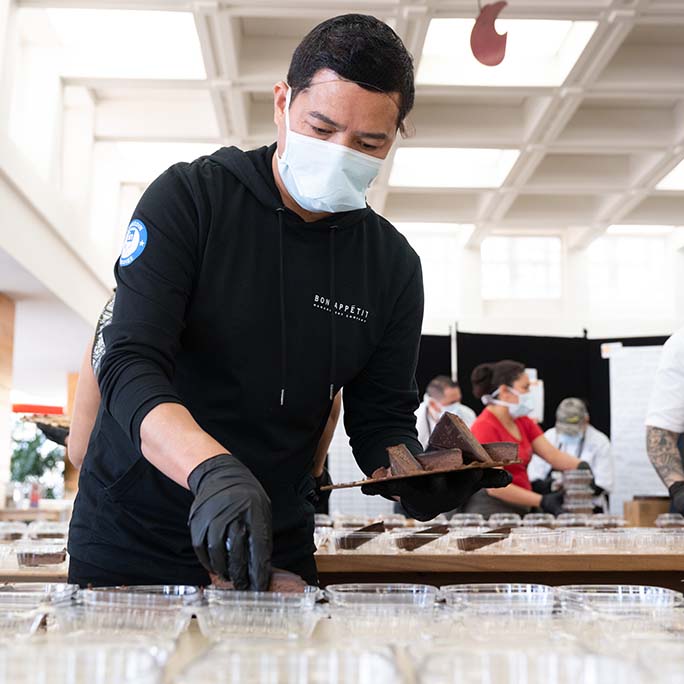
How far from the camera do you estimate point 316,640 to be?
0.96 metres

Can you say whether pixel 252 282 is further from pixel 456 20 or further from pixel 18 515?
pixel 18 515

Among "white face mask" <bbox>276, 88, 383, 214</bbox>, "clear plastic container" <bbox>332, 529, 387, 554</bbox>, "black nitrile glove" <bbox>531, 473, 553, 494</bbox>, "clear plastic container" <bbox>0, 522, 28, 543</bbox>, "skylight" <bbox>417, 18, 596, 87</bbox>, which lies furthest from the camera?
"skylight" <bbox>417, 18, 596, 87</bbox>

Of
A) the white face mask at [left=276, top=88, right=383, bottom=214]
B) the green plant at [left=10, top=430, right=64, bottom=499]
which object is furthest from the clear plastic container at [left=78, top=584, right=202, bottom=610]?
the green plant at [left=10, top=430, right=64, bottom=499]

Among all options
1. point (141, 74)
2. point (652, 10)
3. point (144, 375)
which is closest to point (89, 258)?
point (141, 74)

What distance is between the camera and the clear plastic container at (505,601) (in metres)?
1.04

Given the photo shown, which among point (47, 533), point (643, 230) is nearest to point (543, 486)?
point (47, 533)

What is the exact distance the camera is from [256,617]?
3.30ft

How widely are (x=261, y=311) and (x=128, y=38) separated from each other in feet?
20.3

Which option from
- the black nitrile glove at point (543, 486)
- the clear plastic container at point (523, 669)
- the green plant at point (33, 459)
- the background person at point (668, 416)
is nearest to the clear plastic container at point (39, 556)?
the clear plastic container at point (523, 669)

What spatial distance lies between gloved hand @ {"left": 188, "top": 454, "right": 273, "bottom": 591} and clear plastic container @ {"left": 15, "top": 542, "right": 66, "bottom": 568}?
0.91m

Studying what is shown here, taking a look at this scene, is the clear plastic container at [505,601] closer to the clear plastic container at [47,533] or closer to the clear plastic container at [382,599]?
the clear plastic container at [382,599]

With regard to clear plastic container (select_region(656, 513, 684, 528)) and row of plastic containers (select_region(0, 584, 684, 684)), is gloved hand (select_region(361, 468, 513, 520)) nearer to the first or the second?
row of plastic containers (select_region(0, 584, 684, 684))

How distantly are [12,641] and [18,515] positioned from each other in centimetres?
691

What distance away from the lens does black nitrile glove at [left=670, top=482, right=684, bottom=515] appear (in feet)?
10.6
